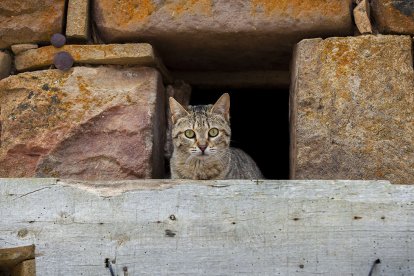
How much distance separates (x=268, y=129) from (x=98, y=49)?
2353 millimetres

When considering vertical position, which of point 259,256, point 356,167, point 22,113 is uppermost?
point 22,113

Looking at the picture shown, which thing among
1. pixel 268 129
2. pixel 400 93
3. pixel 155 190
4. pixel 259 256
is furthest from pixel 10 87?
pixel 268 129

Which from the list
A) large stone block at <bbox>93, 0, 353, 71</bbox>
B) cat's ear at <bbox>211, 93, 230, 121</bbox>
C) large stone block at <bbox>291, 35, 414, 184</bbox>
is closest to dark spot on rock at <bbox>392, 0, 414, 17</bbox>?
large stone block at <bbox>291, 35, 414, 184</bbox>

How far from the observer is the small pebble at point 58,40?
3.94 metres

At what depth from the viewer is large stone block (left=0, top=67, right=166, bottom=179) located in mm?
3830

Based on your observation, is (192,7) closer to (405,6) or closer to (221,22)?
(221,22)

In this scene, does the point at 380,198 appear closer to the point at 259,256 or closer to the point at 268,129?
the point at 259,256

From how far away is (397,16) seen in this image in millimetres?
3787

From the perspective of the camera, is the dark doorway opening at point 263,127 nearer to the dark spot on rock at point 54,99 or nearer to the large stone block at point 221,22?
the large stone block at point 221,22

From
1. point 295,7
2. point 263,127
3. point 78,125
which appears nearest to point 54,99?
point 78,125

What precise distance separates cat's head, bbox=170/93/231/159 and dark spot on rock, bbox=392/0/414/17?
1106 millimetres

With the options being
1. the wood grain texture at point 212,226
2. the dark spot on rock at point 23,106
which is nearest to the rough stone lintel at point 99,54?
the dark spot on rock at point 23,106

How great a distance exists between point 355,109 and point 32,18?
1.84 m

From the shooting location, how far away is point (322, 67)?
378 cm
